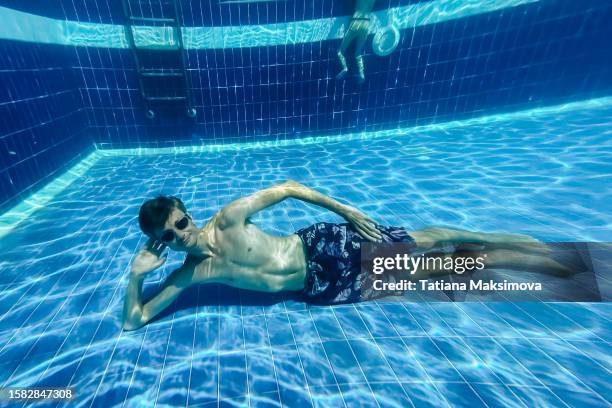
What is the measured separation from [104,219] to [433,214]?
4.66 metres

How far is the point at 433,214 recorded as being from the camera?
12.8 ft

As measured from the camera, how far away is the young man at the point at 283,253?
2.16 m

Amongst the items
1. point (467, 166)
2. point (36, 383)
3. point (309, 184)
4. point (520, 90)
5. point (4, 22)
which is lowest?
point (36, 383)

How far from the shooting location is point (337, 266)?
2.46 m

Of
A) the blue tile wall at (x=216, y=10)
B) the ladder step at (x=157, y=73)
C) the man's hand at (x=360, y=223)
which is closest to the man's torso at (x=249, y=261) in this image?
the man's hand at (x=360, y=223)

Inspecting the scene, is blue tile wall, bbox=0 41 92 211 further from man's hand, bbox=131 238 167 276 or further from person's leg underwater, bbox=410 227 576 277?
person's leg underwater, bbox=410 227 576 277

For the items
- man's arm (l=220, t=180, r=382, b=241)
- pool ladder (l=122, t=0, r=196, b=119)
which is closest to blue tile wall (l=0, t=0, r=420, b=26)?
pool ladder (l=122, t=0, r=196, b=119)

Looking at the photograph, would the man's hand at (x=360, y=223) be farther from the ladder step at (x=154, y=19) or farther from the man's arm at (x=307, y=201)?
the ladder step at (x=154, y=19)

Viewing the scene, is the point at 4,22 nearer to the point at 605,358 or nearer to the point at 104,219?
the point at 104,219

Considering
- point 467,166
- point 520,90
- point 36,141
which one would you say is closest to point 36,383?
point 36,141

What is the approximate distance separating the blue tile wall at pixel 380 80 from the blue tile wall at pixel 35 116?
24.6 inches

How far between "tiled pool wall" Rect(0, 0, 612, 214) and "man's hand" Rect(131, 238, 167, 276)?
5.00 m

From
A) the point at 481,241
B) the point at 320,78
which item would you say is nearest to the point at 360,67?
the point at 320,78

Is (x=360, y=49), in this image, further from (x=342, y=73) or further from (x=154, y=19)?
(x=154, y=19)
